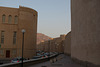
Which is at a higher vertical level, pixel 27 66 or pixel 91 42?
pixel 91 42

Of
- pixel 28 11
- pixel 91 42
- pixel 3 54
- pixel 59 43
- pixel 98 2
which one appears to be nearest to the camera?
pixel 98 2

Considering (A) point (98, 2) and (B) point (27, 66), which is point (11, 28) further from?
(A) point (98, 2)

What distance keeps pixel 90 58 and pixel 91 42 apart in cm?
188

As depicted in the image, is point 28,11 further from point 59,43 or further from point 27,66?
point 59,43

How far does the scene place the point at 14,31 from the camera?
40219 millimetres

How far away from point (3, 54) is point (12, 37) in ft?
18.3

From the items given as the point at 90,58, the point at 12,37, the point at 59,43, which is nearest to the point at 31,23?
the point at 12,37

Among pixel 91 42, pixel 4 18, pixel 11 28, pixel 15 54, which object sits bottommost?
pixel 15 54

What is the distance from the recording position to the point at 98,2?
12883 millimetres

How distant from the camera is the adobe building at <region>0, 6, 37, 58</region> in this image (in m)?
39.2

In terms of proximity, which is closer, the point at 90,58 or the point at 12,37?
the point at 90,58

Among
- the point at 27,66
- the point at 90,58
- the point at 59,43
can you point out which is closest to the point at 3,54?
the point at 27,66

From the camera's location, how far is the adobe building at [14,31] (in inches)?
1542

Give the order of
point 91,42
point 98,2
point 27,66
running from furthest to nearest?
point 27,66, point 91,42, point 98,2
